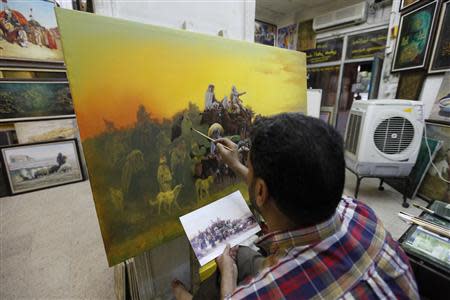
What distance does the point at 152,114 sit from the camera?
739 millimetres

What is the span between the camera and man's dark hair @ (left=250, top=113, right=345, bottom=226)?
0.43 m

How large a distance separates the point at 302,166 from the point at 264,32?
16.0 ft

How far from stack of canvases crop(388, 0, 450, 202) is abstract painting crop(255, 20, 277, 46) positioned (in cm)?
248

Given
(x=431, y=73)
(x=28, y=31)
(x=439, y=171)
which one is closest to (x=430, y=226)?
(x=439, y=171)

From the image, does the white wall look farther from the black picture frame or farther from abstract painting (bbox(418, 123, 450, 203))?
the black picture frame

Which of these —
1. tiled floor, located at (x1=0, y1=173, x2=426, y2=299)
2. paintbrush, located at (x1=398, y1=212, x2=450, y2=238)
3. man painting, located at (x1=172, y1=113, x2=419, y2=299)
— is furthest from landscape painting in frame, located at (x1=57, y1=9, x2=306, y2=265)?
tiled floor, located at (x1=0, y1=173, x2=426, y2=299)

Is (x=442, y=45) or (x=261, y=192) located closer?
(x=261, y=192)

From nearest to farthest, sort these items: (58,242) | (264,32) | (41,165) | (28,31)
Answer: (58,242) → (28,31) → (41,165) → (264,32)

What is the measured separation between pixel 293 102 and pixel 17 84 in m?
2.77

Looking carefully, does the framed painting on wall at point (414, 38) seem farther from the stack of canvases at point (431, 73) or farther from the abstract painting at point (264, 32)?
the abstract painting at point (264, 32)

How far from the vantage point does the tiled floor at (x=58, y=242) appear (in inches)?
53.4

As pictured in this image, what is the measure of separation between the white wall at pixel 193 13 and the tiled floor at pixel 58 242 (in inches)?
61.0

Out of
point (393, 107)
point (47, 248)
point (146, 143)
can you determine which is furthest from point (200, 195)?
point (393, 107)

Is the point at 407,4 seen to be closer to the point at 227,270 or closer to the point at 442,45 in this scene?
the point at 442,45
